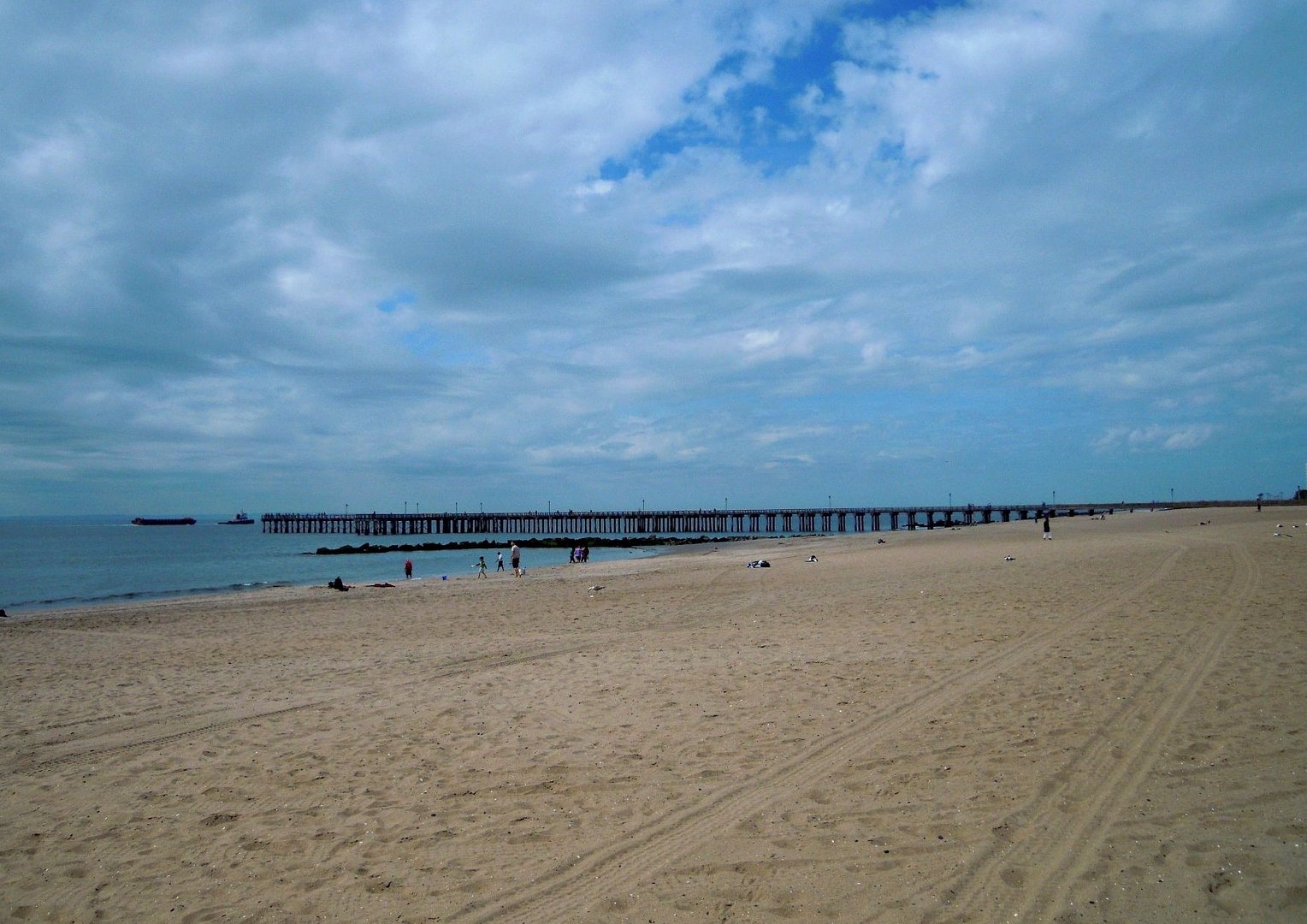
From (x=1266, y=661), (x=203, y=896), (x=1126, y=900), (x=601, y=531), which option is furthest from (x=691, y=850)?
(x=601, y=531)

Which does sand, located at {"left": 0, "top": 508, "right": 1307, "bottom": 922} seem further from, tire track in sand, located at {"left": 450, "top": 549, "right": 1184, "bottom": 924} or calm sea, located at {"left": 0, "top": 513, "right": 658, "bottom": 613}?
calm sea, located at {"left": 0, "top": 513, "right": 658, "bottom": 613}

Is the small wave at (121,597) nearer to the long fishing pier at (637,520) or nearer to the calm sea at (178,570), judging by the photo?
the calm sea at (178,570)

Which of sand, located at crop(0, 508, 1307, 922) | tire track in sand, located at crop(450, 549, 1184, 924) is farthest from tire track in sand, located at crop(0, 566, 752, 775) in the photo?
tire track in sand, located at crop(450, 549, 1184, 924)

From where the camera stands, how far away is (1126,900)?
3.95 m

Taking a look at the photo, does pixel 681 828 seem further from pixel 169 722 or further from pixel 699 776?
pixel 169 722

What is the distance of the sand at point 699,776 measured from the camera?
4.28 metres

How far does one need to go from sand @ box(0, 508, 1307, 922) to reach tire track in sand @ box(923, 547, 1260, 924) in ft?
0.07

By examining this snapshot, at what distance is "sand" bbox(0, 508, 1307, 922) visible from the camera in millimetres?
4277

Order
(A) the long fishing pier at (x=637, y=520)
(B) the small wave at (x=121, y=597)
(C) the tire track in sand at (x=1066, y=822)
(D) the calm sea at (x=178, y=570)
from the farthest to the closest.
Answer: (A) the long fishing pier at (x=637, y=520) < (D) the calm sea at (x=178, y=570) < (B) the small wave at (x=121, y=597) < (C) the tire track in sand at (x=1066, y=822)

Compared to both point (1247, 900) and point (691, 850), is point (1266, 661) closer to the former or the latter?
point (1247, 900)

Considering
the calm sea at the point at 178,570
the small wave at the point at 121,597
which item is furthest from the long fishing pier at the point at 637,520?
the small wave at the point at 121,597

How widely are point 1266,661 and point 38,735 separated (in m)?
12.9

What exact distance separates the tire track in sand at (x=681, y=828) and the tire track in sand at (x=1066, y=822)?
4.55 feet

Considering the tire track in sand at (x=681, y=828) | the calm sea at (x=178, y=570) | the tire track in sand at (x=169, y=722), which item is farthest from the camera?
the calm sea at (x=178, y=570)
